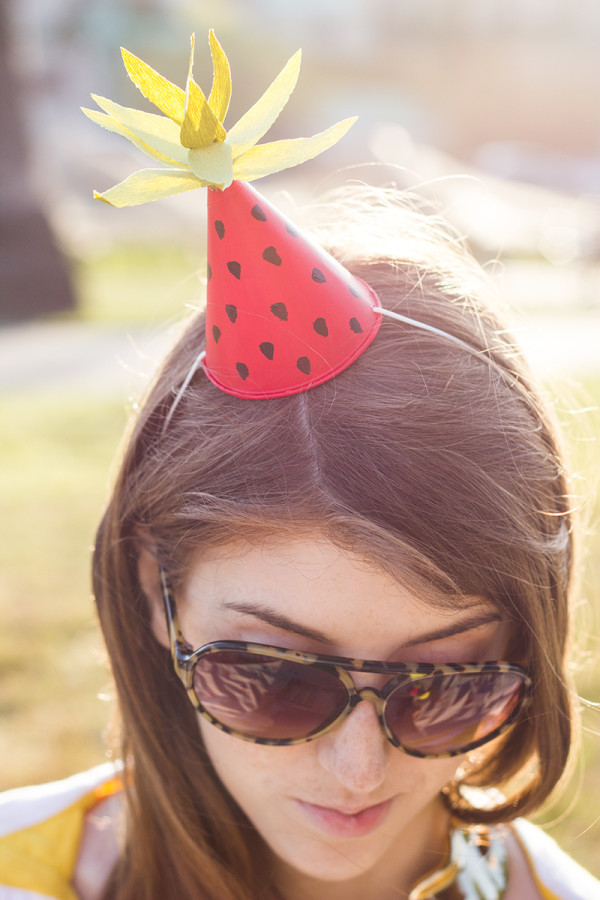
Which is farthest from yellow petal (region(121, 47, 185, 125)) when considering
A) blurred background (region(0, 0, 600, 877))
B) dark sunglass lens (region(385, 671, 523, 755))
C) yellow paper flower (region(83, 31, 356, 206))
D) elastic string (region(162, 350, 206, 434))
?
dark sunglass lens (region(385, 671, 523, 755))

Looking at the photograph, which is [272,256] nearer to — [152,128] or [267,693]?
[152,128]

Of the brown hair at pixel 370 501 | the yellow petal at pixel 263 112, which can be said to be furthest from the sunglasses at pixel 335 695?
the yellow petal at pixel 263 112

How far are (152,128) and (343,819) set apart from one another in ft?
3.93

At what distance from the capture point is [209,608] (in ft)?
4.64

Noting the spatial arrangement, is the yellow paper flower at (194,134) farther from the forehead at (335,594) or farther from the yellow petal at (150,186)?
the forehead at (335,594)

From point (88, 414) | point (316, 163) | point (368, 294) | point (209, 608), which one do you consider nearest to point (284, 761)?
point (209, 608)

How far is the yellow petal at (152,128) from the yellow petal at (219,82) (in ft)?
0.22

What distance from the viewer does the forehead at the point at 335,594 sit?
1285 millimetres

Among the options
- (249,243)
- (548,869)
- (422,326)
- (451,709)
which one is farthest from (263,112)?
(548,869)

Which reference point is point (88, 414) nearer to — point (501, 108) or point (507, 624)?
point (507, 624)

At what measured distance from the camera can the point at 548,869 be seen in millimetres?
1744

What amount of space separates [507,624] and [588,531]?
386 mm

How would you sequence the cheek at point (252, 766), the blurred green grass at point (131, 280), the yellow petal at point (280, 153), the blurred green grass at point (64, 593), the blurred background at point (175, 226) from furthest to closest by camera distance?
the blurred green grass at point (131, 280), the blurred background at point (175, 226), the blurred green grass at point (64, 593), the cheek at point (252, 766), the yellow petal at point (280, 153)

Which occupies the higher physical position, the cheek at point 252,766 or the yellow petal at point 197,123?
the yellow petal at point 197,123
